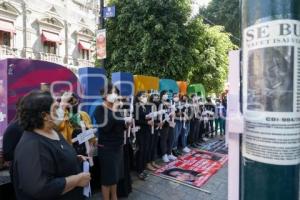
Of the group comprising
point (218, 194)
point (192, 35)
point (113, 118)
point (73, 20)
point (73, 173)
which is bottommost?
point (218, 194)

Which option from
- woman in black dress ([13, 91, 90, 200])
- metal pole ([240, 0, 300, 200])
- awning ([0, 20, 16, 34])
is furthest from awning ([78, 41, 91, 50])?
metal pole ([240, 0, 300, 200])

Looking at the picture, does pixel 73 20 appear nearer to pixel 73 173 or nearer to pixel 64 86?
pixel 64 86

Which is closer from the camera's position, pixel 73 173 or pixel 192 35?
pixel 73 173

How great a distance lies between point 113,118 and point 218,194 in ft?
8.63

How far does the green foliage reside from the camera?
1098 cm

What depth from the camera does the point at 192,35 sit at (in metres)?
11.8

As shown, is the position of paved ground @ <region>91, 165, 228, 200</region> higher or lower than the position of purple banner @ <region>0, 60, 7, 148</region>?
lower

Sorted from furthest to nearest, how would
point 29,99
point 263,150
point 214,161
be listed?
point 214,161 < point 29,99 < point 263,150

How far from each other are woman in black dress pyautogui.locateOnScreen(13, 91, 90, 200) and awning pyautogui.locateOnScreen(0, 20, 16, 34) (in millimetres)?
20528

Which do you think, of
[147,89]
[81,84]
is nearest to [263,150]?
[81,84]

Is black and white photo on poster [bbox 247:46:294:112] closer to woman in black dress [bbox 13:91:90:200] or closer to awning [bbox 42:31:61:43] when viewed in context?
woman in black dress [bbox 13:91:90:200]

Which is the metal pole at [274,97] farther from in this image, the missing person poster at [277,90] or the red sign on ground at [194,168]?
the red sign on ground at [194,168]

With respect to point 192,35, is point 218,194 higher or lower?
lower

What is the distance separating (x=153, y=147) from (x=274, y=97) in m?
5.77
